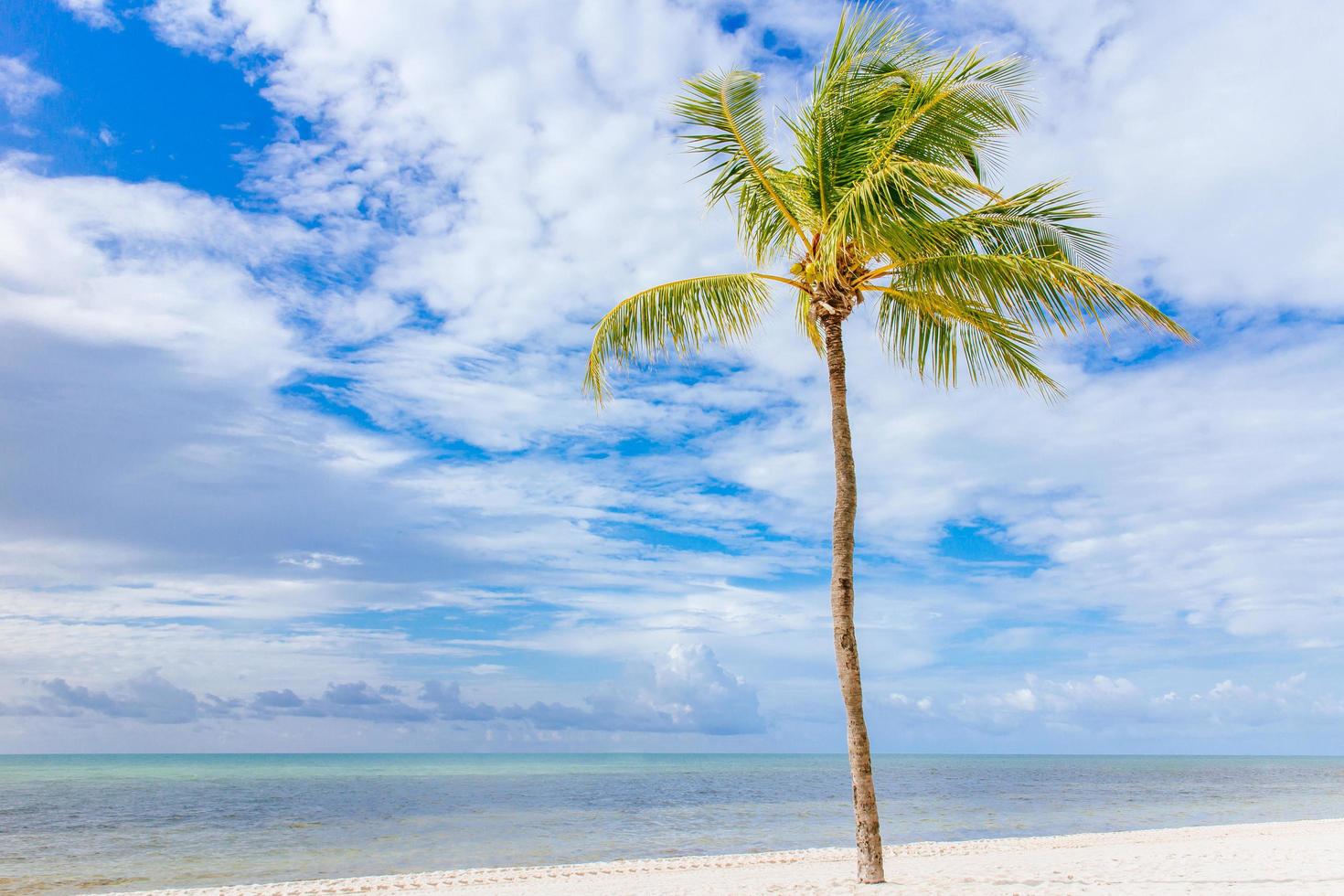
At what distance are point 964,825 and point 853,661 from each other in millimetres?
19269

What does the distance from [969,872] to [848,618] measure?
5358mm

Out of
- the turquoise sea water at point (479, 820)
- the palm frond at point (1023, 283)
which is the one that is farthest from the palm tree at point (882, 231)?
the turquoise sea water at point (479, 820)

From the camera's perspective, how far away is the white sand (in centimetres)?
912

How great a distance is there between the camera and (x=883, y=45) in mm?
8883

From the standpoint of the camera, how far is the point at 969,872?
11289 millimetres

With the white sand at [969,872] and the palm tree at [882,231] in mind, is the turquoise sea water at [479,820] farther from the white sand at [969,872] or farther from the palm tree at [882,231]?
the palm tree at [882,231]

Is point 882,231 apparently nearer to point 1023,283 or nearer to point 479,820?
point 1023,283

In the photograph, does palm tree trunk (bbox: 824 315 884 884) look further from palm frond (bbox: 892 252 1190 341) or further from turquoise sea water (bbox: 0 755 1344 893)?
turquoise sea water (bbox: 0 755 1344 893)

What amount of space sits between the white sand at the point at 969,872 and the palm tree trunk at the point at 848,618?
0.46 meters

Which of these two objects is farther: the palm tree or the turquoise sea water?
the turquoise sea water

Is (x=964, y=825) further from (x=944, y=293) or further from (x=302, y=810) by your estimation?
(x=302, y=810)

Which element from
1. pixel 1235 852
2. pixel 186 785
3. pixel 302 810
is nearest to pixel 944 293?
pixel 1235 852

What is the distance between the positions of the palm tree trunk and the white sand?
455 mm

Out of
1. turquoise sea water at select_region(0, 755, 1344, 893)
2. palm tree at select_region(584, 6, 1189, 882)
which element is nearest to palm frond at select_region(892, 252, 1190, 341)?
palm tree at select_region(584, 6, 1189, 882)
